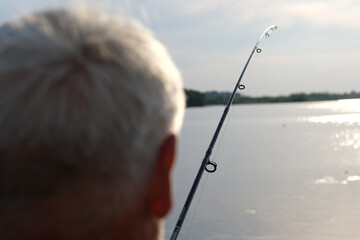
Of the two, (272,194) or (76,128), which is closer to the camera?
(76,128)

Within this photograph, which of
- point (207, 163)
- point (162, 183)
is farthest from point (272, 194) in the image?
point (162, 183)

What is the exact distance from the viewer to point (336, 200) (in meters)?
18.5

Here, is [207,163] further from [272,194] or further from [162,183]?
[272,194]

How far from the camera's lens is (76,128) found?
0.86 metres

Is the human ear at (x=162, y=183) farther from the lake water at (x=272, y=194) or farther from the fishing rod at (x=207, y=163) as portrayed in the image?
the lake water at (x=272, y=194)

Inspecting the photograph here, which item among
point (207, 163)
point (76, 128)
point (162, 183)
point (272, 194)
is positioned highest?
point (76, 128)

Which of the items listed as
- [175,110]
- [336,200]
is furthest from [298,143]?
[175,110]

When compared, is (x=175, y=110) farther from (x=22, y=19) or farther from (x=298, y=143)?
(x=298, y=143)

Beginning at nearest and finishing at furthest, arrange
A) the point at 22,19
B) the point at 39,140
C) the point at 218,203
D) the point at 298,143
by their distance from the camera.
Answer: the point at 39,140 → the point at 22,19 → the point at 218,203 → the point at 298,143

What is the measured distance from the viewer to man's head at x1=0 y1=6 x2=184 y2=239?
0.86 m

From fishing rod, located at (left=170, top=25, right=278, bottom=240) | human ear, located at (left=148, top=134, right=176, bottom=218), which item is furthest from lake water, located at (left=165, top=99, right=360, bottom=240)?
human ear, located at (left=148, top=134, right=176, bottom=218)

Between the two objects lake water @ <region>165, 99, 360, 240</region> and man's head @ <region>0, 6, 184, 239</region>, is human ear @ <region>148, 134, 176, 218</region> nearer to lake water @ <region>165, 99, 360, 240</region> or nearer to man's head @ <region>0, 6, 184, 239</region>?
man's head @ <region>0, 6, 184, 239</region>

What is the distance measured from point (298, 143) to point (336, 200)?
19.5 meters

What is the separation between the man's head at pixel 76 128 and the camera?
2.83ft
